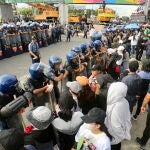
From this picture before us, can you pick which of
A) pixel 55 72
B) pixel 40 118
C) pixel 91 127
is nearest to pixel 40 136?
pixel 40 118

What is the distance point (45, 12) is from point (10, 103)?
37362mm

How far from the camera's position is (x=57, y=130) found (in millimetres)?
3127

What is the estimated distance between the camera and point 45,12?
1534 inches

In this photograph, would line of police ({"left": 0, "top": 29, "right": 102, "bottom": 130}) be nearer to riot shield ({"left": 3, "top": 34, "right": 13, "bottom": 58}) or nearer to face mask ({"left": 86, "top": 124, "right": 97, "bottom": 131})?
face mask ({"left": 86, "top": 124, "right": 97, "bottom": 131})

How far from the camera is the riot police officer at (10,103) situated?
3.24 metres

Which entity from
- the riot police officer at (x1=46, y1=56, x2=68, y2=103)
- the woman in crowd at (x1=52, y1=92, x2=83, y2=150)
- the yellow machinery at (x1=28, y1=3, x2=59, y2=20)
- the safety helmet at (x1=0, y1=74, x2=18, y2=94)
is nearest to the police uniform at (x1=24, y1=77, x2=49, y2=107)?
the riot police officer at (x1=46, y1=56, x2=68, y2=103)

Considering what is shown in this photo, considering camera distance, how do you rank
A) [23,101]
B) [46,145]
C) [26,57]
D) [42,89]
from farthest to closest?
[26,57]
[42,89]
[23,101]
[46,145]

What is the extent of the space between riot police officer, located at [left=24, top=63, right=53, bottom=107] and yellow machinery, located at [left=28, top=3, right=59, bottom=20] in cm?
3565

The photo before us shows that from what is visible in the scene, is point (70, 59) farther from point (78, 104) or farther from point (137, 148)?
point (137, 148)

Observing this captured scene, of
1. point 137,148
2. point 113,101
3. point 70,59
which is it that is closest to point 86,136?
point 113,101

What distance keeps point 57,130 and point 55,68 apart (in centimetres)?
242

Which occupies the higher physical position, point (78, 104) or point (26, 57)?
point (78, 104)

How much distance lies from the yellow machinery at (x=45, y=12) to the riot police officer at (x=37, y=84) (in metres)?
35.7

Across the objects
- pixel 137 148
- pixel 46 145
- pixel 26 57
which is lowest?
pixel 26 57
